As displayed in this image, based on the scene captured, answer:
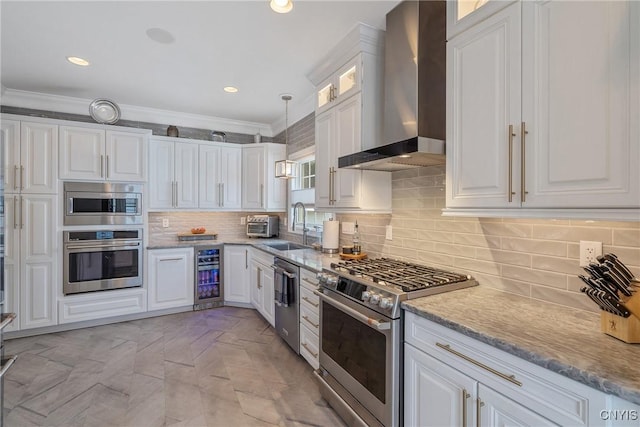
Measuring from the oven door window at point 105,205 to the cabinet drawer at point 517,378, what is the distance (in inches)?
149

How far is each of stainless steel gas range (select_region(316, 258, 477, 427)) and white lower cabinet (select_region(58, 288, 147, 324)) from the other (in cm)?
279

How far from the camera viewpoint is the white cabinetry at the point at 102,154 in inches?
138

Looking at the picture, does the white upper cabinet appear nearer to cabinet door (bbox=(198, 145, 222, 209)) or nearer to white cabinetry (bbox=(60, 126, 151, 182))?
white cabinetry (bbox=(60, 126, 151, 182))

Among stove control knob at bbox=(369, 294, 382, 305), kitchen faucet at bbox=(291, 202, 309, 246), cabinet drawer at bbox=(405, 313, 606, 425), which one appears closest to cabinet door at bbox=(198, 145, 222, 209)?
kitchen faucet at bbox=(291, 202, 309, 246)

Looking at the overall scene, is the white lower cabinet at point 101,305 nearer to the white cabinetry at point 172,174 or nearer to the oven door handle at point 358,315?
the white cabinetry at point 172,174

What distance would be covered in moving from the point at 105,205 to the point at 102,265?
2.40 feet

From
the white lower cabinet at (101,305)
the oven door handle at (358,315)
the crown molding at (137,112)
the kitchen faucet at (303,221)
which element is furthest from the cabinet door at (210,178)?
the oven door handle at (358,315)

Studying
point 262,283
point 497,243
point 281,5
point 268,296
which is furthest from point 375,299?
point 262,283

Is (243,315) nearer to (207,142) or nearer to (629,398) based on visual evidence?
(207,142)

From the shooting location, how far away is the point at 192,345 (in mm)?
3152

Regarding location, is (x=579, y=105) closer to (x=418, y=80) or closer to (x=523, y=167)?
(x=523, y=167)

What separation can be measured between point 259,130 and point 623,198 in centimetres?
473

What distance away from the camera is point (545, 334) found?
116 centimetres

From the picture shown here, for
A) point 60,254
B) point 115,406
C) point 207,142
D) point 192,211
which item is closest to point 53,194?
point 60,254
